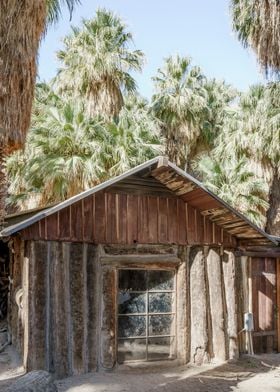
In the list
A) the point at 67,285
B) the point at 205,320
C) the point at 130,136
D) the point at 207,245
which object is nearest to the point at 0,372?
the point at 67,285

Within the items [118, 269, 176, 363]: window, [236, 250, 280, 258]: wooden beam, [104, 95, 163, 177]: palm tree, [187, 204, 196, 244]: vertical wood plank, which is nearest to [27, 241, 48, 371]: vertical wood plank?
[118, 269, 176, 363]: window

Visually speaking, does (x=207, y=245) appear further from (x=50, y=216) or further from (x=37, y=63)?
(x=37, y=63)

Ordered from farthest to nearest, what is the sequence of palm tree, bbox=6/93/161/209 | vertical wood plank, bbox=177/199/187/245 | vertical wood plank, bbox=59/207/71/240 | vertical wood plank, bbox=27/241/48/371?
1. palm tree, bbox=6/93/161/209
2. vertical wood plank, bbox=177/199/187/245
3. vertical wood plank, bbox=59/207/71/240
4. vertical wood plank, bbox=27/241/48/371

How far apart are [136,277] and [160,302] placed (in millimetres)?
759

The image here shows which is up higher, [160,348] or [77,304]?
[77,304]

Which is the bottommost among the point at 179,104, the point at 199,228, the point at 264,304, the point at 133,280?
the point at 264,304

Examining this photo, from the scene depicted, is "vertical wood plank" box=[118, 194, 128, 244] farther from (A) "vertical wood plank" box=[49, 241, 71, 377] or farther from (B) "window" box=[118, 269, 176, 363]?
(A) "vertical wood plank" box=[49, 241, 71, 377]

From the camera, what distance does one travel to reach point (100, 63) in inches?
687

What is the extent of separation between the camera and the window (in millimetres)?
9430

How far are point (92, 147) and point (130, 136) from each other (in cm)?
137

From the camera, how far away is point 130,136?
15031 millimetres

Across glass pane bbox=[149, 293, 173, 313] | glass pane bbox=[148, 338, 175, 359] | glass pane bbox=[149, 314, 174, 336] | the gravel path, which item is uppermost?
glass pane bbox=[149, 293, 173, 313]

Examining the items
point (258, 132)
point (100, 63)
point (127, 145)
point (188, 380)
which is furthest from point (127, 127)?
point (188, 380)

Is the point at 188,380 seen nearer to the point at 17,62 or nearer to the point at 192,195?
the point at 192,195
